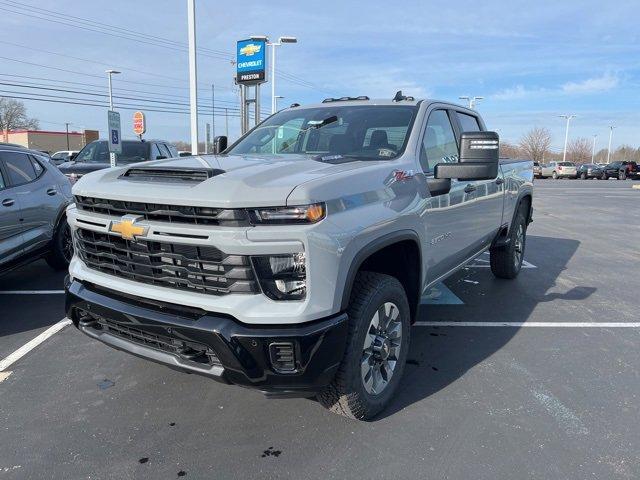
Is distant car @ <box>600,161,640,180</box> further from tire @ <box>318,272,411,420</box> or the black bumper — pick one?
the black bumper

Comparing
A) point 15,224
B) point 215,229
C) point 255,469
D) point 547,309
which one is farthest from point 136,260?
point 547,309

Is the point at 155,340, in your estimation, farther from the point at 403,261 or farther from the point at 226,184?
the point at 403,261

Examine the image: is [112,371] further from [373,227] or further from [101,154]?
[101,154]

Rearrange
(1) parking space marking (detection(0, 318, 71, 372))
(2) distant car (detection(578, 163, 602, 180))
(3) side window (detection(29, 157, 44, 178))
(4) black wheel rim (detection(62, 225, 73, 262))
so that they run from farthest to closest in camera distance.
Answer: (2) distant car (detection(578, 163, 602, 180))
(4) black wheel rim (detection(62, 225, 73, 262))
(3) side window (detection(29, 157, 44, 178))
(1) parking space marking (detection(0, 318, 71, 372))

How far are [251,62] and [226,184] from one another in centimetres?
1652

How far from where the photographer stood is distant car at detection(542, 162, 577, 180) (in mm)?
44469

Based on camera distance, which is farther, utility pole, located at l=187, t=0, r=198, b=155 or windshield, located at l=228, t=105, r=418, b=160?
utility pole, located at l=187, t=0, r=198, b=155

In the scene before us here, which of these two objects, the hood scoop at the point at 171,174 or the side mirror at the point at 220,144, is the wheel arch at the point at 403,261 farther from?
the side mirror at the point at 220,144

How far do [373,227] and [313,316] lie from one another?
0.66 metres

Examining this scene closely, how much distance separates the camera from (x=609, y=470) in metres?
2.60

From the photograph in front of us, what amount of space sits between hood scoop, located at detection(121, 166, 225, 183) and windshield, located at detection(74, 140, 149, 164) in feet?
30.0

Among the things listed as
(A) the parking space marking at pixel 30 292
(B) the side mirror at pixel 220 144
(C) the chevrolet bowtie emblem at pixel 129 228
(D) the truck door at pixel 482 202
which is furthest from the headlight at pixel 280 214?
(A) the parking space marking at pixel 30 292

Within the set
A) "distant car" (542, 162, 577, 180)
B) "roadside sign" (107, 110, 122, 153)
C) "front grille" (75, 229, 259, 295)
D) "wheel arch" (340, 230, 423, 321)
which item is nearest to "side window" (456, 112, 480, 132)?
"wheel arch" (340, 230, 423, 321)

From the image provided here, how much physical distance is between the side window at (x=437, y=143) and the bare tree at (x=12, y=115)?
3461 inches
